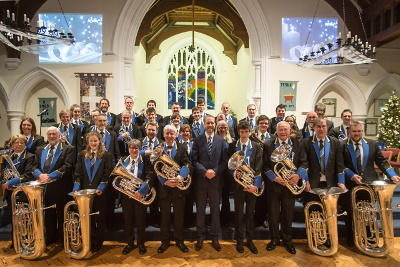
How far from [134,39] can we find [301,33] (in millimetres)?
4725

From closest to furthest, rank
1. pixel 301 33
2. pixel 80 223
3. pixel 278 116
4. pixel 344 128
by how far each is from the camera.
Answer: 1. pixel 80 223
2. pixel 344 128
3. pixel 278 116
4. pixel 301 33

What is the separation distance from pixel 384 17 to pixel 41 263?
9.13m

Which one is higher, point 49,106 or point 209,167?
point 49,106

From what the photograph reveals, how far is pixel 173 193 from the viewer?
382cm

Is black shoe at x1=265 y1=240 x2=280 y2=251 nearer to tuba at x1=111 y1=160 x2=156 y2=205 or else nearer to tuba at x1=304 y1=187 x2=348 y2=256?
tuba at x1=304 y1=187 x2=348 y2=256

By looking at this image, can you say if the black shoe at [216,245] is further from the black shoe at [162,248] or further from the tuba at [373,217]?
the tuba at [373,217]

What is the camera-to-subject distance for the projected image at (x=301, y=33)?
826cm

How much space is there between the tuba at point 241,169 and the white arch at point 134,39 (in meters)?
4.85

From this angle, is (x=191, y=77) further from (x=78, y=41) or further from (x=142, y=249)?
(x=142, y=249)

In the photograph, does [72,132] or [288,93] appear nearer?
[72,132]

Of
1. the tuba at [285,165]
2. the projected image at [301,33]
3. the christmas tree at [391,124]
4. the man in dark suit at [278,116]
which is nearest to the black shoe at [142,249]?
the tuba at [285,165]

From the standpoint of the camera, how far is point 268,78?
27.1 feet

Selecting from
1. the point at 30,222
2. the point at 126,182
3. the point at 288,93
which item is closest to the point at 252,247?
the point at 126,182

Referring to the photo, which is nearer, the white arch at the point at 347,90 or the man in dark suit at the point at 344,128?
the man in dark suit at the point at 344,128
